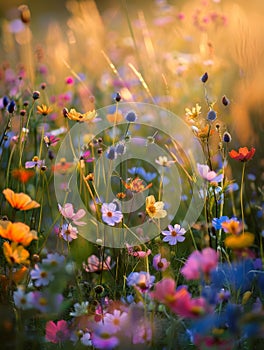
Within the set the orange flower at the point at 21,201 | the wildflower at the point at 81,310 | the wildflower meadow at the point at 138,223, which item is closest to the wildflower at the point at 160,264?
the wildflower meadow at the point at 138,223

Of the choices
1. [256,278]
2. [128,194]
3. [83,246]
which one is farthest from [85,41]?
[256,278]

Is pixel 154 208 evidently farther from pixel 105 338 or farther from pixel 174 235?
pixel 105 338

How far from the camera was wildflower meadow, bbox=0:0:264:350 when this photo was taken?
0.77 m

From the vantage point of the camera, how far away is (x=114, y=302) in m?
0.98

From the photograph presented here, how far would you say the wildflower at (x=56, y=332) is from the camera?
0.87 meters

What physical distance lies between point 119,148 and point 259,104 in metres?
0.63

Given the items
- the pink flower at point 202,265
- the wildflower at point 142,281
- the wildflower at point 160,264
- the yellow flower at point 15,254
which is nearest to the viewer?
the pink flower at point 202,265

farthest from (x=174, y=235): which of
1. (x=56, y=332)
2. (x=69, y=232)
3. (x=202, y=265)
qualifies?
(x=202, y=265)

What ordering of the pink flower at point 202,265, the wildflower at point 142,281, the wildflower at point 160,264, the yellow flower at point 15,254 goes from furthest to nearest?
1. the wildflower at point 160,264
2. the wildflower at point 142,281
3. the yellow flower at point 15,254
4. the pink flower at point 202,265

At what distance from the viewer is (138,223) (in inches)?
51.3

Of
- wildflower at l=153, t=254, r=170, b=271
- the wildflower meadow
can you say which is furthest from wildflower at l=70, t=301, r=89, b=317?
wildflower at l=153, t=254, r=170, b=271

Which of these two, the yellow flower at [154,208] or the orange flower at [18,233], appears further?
the yellow flower at [154,208]

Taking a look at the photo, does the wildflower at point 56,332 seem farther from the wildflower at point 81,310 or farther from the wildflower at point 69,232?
the wildflower at point 69,232

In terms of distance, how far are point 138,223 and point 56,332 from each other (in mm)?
466
